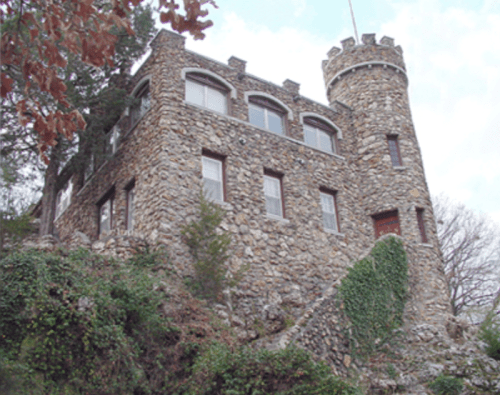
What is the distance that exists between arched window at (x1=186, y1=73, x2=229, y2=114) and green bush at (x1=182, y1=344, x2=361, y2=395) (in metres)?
8.37

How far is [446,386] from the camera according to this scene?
993 cm

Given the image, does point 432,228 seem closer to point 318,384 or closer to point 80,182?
point 318,384

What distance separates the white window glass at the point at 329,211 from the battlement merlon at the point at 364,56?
5742 millimetres

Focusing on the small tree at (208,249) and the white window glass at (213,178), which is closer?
the small tree at (208,249)

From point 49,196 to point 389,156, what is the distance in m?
11.3

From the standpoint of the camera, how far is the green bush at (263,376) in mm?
7785

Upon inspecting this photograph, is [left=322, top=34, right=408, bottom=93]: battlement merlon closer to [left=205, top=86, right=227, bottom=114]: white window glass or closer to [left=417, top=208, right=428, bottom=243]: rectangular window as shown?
[left=417, top=208, right=428, bottom=243]: rectangular window

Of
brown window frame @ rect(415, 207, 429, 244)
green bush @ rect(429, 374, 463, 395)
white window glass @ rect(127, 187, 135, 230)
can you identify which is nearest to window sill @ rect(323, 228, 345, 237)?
brown window frame @ rect(415, 207, 429, 244)

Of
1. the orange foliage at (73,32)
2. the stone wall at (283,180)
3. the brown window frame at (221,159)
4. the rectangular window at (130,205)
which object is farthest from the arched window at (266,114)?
the orange foliage at (73,32)

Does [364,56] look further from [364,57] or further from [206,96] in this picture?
[206,96]

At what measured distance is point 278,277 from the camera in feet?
44.5

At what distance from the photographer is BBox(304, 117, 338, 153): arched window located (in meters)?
17.4

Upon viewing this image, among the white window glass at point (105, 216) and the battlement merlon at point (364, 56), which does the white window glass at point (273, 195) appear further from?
the battlement merlon at point (364, 56)

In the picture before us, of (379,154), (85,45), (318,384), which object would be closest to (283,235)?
(379,154)
